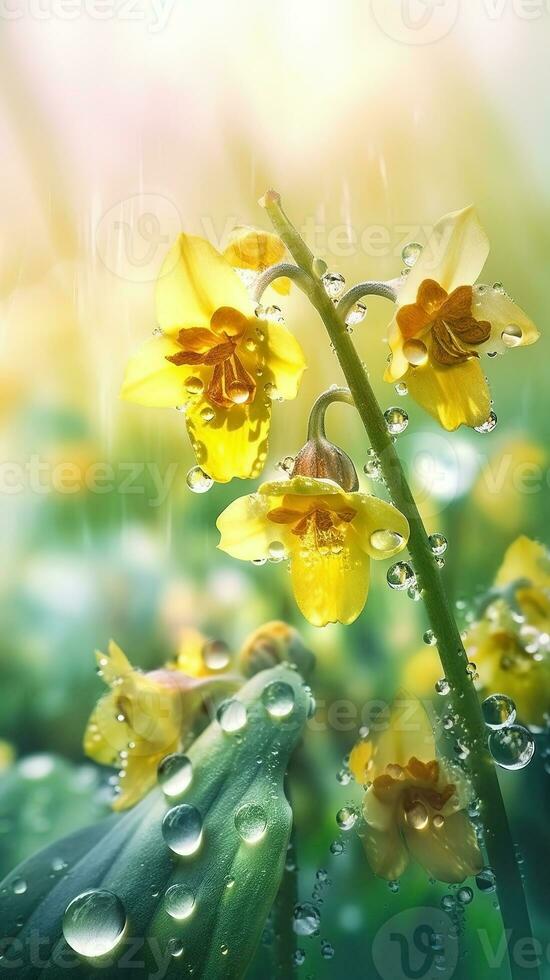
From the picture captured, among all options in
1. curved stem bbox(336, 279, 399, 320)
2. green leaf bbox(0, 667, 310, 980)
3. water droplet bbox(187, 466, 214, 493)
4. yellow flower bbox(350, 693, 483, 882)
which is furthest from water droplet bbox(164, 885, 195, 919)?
curved stem bbox(336, 279, 399, 320)

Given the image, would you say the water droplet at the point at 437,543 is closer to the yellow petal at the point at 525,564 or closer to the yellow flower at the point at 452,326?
the yellow flower at the point at 452,326

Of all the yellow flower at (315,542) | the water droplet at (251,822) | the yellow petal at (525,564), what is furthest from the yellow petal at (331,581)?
the yellow petal at (525,564)

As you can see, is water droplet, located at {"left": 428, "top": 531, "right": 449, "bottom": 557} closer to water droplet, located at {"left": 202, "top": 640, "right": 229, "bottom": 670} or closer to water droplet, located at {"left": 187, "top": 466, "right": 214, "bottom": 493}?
water droplet, located at {"left": 187, "top": 466, "right": 214, "bottom": 493}

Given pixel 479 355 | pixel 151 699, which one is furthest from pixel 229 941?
pixel 479 355

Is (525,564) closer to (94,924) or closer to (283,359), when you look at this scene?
(283,359)

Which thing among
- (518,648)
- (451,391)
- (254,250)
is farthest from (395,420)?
(518,648)

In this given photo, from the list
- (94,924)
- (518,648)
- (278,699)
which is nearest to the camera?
(94,924)
